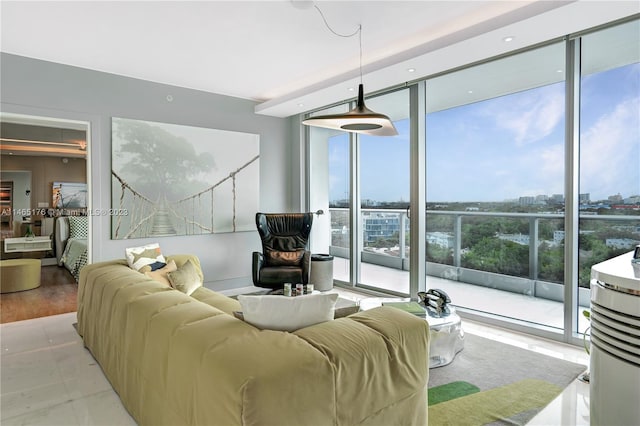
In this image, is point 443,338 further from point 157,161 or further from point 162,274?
point 157,161

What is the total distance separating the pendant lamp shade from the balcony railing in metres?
1.47

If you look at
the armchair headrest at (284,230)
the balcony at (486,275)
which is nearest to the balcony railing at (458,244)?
the balcony at (486,275)

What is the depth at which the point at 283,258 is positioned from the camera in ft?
16.2

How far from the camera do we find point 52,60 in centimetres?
405

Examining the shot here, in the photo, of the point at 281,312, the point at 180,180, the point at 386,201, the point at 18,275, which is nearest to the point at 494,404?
the point at 281,312

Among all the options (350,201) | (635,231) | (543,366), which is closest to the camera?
(543,366)

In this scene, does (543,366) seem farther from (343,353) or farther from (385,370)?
(343,353)

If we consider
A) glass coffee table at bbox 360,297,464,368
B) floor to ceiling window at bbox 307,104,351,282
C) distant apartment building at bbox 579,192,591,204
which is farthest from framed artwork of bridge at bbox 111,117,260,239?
distant apartment building at bbox 579,192,591,204

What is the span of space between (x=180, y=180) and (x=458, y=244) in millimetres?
3520

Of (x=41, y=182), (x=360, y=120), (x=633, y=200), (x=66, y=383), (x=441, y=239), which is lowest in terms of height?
(x=66, y=383)

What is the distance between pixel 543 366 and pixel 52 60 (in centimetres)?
544

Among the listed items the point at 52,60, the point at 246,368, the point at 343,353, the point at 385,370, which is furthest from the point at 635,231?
the point at 52,60

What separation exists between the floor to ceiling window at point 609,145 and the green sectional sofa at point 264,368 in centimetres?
228

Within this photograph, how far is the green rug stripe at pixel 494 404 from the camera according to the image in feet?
6.97
